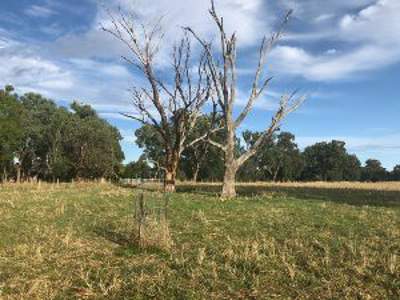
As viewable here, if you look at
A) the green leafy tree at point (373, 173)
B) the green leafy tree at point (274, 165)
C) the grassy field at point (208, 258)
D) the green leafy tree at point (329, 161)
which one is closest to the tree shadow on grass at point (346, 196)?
the grassy field at point (208, 258)

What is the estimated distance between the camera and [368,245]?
10562mm

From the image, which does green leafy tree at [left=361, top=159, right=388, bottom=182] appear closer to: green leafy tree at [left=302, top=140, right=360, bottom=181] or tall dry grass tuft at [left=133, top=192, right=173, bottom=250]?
green leafy tree at [left=302, top=140, right=360, bottom=181]

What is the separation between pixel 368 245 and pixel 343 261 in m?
1.62

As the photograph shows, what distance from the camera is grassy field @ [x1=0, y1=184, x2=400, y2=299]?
790 cm

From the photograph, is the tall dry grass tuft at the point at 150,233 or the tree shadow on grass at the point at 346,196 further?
the tree shadow on grass at the point at 346,196

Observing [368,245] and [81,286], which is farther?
[368,245]

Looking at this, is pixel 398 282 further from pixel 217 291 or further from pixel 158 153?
pixel 158 153

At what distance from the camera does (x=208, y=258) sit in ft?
31.8

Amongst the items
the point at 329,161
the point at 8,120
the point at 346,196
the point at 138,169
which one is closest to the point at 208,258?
the point at 346,196

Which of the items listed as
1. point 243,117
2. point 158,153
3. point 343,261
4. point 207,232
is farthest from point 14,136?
point 343,261

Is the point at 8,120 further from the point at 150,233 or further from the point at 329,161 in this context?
the point at 329,161

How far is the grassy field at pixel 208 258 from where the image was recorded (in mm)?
7898

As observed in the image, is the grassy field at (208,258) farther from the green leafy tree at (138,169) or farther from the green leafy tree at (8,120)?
the green leafy tree at (138,169)

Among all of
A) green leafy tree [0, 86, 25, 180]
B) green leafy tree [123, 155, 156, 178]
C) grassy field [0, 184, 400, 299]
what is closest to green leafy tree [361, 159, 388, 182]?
green leafy tree [123, 155, 156, 178]
